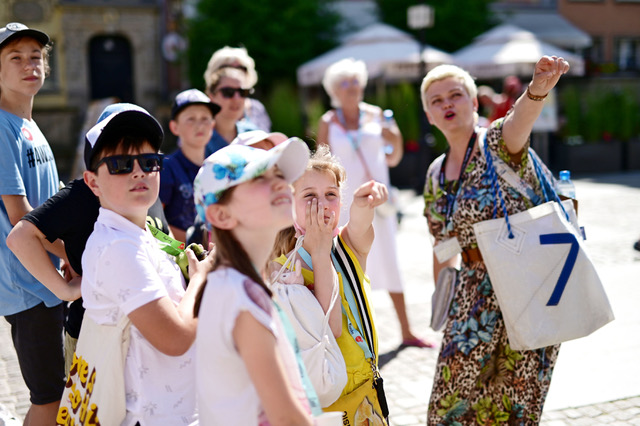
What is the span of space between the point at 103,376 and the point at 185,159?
7.71 feet

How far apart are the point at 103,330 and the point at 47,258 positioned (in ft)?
2.05

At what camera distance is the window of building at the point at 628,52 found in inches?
973

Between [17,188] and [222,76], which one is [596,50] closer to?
[222,76]

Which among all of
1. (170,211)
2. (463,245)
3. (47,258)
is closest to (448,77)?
(463,245)

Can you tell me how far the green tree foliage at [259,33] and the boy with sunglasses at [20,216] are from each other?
1453 centimetres

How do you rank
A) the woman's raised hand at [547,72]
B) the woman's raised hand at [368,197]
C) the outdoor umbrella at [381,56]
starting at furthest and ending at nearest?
1. the outdoor umbrella at [381,56]
2. the woman's raised hand at [547,72]
3. the woman's raised hand at [368,197]

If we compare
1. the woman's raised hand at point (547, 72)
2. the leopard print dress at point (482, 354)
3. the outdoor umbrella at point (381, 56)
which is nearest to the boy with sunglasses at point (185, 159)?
the leopard print dress at point (482, 354)

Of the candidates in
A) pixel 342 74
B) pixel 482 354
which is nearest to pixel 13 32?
pixel 482 354

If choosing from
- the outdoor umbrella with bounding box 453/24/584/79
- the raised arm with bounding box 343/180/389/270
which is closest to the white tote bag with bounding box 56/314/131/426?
the raised arm with bounding box 343/180/389/270

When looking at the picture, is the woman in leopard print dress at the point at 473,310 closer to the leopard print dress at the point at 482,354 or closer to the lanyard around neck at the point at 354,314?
the leopard print dress at the point at 482,354

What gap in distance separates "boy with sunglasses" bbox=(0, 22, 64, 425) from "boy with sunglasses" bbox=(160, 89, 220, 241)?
980 millimetres

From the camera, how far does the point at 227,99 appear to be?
478 centimetres

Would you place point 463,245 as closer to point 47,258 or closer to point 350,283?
point 350,283

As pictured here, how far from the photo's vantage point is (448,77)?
3.43 m
